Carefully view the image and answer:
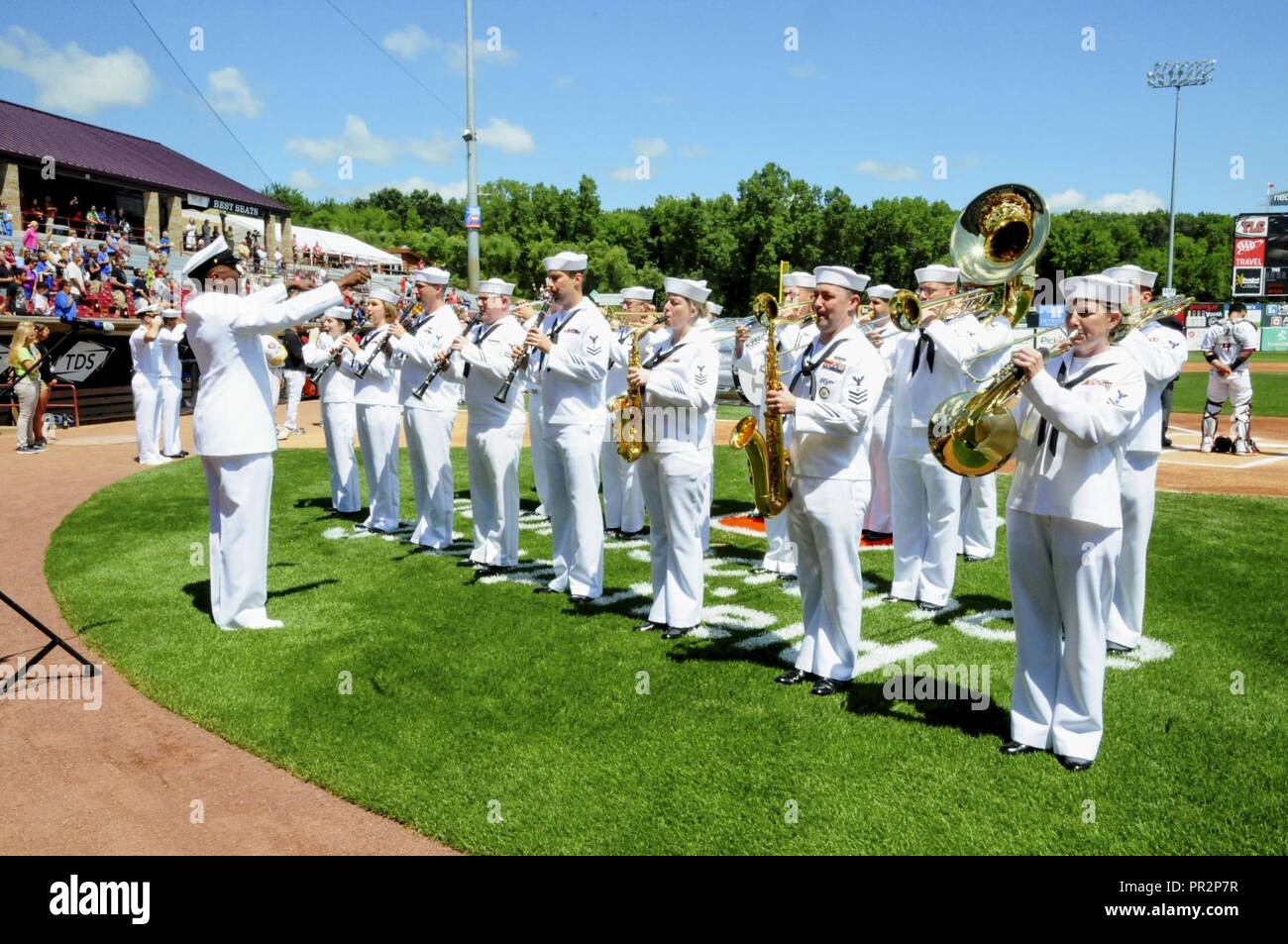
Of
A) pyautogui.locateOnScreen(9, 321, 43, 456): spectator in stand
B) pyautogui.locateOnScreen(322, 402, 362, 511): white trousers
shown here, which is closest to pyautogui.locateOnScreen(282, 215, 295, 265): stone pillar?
pyautogui.locateOnScreen(9, 321, 43, 456): spectator in stand

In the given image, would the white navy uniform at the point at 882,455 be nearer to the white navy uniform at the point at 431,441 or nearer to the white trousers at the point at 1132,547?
the white trousers at the point at 1132,547

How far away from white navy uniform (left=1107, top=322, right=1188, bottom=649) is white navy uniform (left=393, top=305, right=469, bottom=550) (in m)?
5.92

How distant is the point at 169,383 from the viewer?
1611 cm

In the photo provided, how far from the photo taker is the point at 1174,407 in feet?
83.4

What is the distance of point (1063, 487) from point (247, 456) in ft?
17.7

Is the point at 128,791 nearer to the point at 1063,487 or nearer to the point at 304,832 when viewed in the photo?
the point at 304,832

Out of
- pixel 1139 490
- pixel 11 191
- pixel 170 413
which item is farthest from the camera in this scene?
pixel 11 191

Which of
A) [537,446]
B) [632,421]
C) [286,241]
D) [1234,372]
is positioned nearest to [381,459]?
[537,446]

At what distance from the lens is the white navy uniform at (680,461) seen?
687cm

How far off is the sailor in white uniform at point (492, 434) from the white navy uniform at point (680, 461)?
1.98 meters

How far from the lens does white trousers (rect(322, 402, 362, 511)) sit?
1141 centimetres

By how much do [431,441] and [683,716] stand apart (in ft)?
16.7

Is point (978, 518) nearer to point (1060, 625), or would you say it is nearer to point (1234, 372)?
point (1060, 625)
